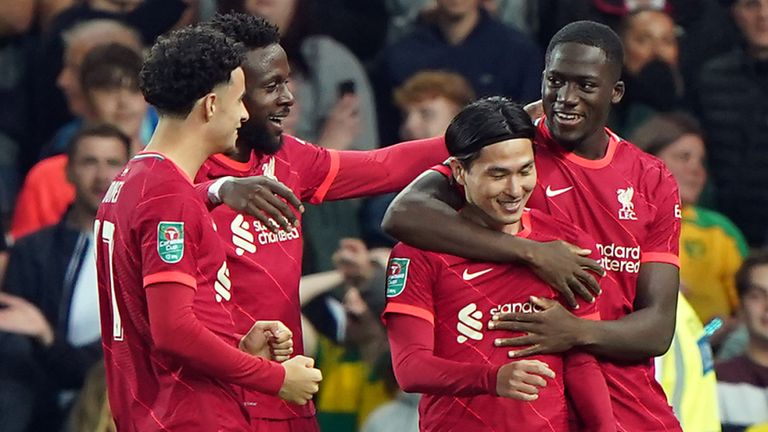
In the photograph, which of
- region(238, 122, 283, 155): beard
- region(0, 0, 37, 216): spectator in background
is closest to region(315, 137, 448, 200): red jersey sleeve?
region(238, 122, 283, 155): beard

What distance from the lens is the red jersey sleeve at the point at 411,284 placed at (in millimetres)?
3990

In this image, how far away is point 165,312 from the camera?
11.7 feet

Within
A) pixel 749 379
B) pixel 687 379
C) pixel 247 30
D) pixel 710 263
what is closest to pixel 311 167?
pixel 247 30

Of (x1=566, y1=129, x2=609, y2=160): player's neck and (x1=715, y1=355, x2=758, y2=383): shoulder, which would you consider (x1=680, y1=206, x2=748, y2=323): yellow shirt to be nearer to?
(x1=715, y1=355, x2=758, y2=383): shoulder

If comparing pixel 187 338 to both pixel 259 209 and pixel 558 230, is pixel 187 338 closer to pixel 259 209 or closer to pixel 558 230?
pixel 259 209

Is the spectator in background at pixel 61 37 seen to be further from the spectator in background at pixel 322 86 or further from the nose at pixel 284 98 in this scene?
the nose at pixel 284 98

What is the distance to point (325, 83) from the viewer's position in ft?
22.9

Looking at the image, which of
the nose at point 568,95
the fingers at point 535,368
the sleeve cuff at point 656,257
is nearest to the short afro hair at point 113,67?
the nose at point 568,95

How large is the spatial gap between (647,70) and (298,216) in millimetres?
3274

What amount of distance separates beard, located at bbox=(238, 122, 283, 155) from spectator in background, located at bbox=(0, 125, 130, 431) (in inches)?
90.5

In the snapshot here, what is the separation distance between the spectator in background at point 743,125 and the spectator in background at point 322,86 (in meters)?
1.47

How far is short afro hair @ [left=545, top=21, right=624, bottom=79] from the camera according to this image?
4.21 m

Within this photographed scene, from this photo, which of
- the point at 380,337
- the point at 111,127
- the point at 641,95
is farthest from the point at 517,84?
the point at 111,127

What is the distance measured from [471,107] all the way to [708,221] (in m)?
3.08
